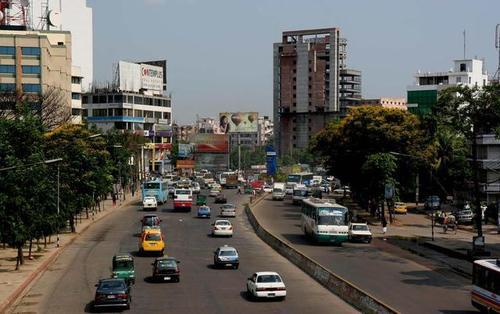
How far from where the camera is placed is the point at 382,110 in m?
84.8

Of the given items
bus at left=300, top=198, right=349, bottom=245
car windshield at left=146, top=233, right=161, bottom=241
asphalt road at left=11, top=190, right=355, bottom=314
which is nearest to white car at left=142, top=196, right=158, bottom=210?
asphalt road at left=11, top=190, right=355, bottom=314

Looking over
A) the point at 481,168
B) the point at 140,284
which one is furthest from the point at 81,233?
the point at 481,168

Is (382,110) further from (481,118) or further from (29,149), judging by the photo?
(29,149)

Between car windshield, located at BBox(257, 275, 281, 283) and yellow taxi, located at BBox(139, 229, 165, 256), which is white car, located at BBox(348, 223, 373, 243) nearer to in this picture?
yellow taxi, located at BBox(139, 229, 165, 256)

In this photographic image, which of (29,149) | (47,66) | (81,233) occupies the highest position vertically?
(47,66)

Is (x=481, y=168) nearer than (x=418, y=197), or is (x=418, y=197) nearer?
(x=481, y=168)

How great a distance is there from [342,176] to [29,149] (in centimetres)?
4818

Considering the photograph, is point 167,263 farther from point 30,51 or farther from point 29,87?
point 30,51

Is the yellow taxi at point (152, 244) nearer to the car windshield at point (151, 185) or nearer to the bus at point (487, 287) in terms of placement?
the bus at point (487, 287)

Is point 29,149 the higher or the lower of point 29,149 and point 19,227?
the higher

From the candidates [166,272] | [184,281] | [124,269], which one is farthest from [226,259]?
[124,269]

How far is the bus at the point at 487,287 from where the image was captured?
30.0 meters

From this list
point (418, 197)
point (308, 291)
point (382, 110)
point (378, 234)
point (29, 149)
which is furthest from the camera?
point (418, 197)

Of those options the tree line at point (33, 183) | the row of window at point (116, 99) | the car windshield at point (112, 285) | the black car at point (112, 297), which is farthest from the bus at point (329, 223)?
the row of window at point (116, 99)
